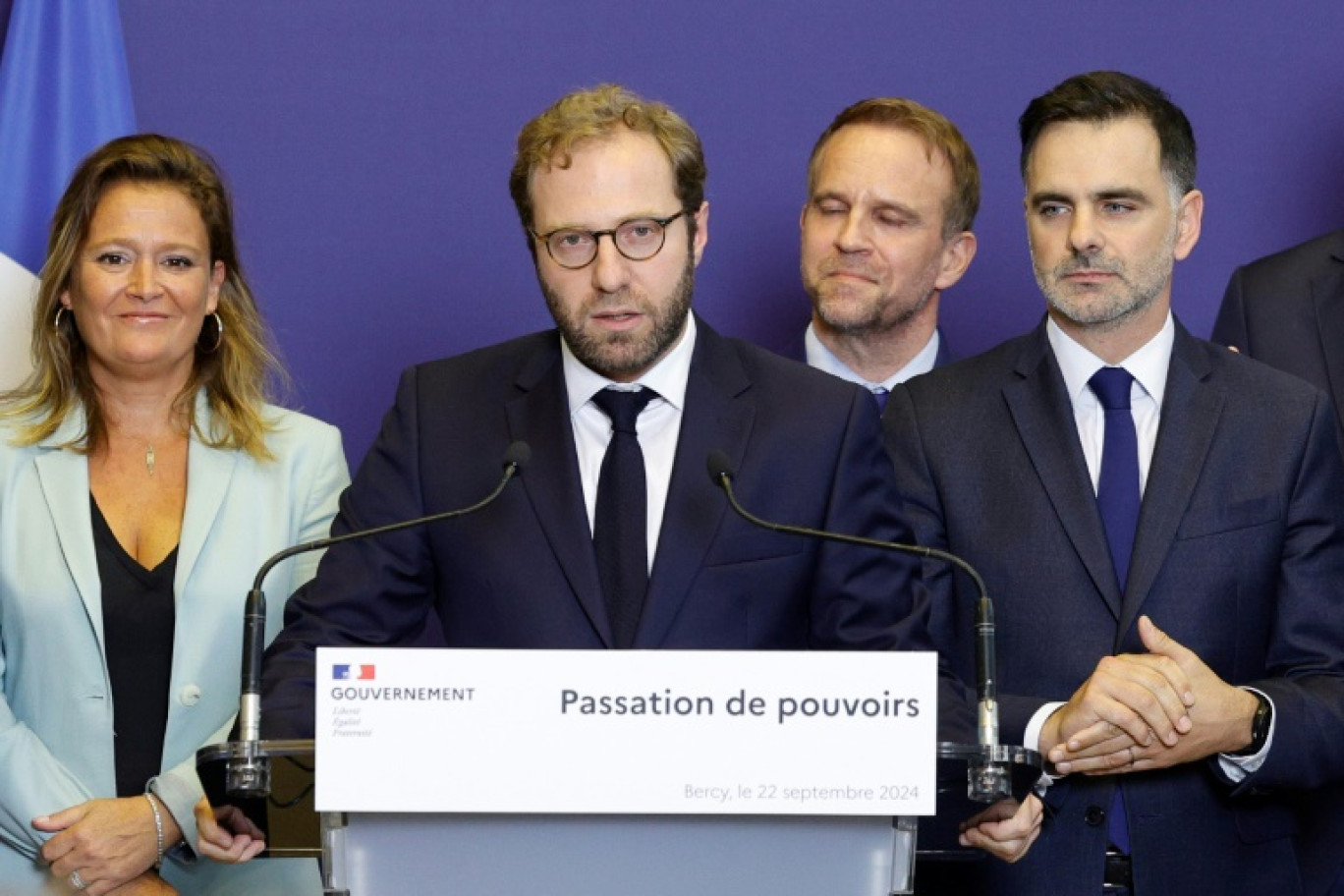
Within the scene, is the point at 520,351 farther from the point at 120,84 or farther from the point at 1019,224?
the point at 1019,224

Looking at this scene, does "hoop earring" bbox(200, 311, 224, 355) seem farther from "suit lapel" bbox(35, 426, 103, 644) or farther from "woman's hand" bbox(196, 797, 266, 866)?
"woman's hand" bbox(196, 797, 266, 866)

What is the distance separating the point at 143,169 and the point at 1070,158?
1.52 meters

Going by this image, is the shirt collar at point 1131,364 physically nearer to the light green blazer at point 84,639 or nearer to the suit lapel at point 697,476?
the suit lapel at point 697,476

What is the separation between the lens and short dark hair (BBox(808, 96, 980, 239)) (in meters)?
3.71

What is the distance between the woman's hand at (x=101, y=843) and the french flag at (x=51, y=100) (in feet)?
4.57

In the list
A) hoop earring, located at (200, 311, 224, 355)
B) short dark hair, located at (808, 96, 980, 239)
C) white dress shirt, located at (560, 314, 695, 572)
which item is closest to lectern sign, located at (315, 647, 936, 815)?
white dress shirt, located at (560, 314, 695, 572)

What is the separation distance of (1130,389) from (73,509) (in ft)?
5.45

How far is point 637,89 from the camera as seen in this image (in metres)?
4.25

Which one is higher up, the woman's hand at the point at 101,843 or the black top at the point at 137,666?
the black top at the point at 137,666

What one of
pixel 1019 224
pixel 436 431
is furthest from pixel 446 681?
pixel 1019 224

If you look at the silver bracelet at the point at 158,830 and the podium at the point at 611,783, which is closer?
the podium at the point at 611,783

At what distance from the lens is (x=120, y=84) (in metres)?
3.88

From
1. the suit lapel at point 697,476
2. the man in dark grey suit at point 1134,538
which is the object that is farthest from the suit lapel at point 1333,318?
the suit lapel at point 697,476

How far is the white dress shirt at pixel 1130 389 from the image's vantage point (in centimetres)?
296
